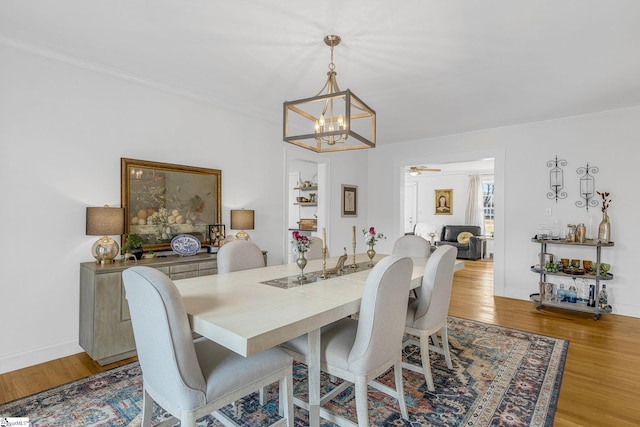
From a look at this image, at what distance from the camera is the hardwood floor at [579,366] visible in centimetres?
206

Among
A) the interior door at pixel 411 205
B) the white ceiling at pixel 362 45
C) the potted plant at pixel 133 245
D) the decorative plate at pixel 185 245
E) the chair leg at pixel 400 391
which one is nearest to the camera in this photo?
the chair leg at pixel 400 391

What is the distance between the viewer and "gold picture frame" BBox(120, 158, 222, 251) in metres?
3.07

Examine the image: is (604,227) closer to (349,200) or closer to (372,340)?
(349,200)

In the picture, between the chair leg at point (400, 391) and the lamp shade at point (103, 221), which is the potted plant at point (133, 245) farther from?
the chair leg at point (400, 391)

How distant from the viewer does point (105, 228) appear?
270 centimetres

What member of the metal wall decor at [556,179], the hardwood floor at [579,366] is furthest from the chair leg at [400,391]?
the metal wall decor at [556,179]

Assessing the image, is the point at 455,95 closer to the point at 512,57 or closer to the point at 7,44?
the point at 512,57

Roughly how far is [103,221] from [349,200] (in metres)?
3.95

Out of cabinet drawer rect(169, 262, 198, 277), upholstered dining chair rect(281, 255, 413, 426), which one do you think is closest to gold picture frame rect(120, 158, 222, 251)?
cabinet drawer rect(169, 262, 198, 277)

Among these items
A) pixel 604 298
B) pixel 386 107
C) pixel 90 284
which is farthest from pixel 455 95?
pixel 90 284

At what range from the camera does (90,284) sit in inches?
101

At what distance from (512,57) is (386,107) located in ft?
4.95

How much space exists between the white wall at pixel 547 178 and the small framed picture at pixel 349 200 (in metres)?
1.25

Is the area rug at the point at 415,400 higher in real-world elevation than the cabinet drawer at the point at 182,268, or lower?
A: lower
